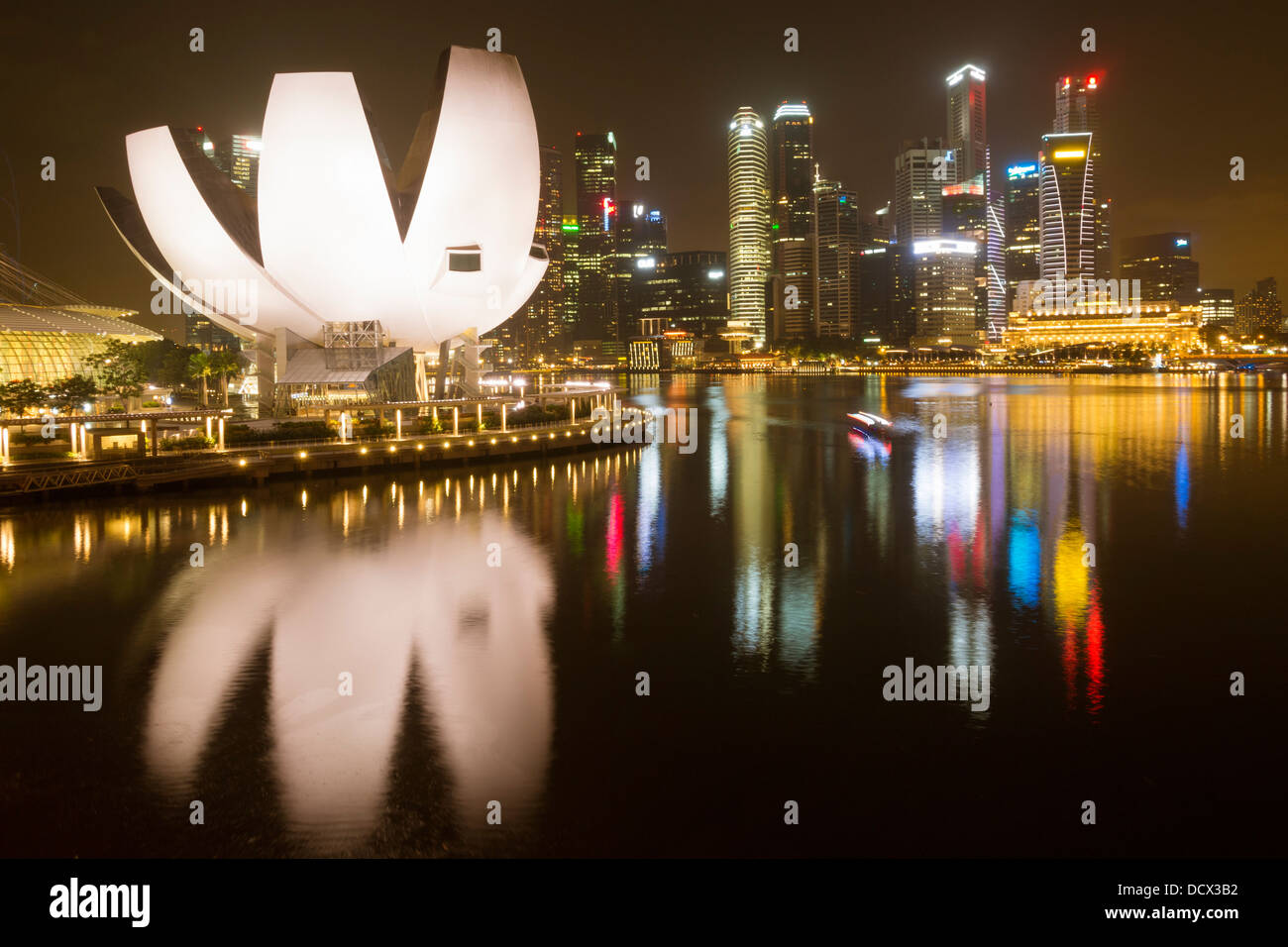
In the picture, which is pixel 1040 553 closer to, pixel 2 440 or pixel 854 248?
pixel 2 440

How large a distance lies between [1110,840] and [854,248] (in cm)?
18888

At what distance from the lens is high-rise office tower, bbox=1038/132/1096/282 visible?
156 metres

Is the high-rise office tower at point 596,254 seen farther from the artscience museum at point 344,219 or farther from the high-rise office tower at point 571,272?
the artscience museum at point 344,219

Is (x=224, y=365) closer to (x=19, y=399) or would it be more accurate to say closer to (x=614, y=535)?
(x=19, y=399)

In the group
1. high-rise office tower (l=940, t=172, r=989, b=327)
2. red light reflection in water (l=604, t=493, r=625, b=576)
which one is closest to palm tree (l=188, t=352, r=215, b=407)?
red light reflection in water (l=604, t=493, r=625, b=576)

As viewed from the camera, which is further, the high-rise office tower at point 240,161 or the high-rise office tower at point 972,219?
the high-rise office tower at point 972,219

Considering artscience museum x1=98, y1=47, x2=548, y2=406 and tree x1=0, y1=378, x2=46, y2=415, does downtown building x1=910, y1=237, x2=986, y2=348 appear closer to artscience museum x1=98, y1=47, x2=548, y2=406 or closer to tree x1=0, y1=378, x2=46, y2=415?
artscience museum x1=98, y1=47, x2=548, y2=406

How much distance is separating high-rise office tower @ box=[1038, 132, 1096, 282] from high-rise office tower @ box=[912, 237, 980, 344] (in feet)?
49.2

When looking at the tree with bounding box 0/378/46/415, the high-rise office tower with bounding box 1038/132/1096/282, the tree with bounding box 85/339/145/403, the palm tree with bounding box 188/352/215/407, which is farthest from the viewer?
the high-rise office tower with bounding box 1038/132/1096/282

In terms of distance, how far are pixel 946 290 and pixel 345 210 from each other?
6465 inches

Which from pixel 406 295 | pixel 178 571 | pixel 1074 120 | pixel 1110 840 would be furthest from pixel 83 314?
pixel 1074 120

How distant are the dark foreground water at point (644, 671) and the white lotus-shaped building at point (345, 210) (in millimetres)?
11115

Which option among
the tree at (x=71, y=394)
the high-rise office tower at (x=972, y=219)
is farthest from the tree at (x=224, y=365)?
the high-rise office tower at (x=972, y=219)

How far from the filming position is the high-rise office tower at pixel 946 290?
171 metres
